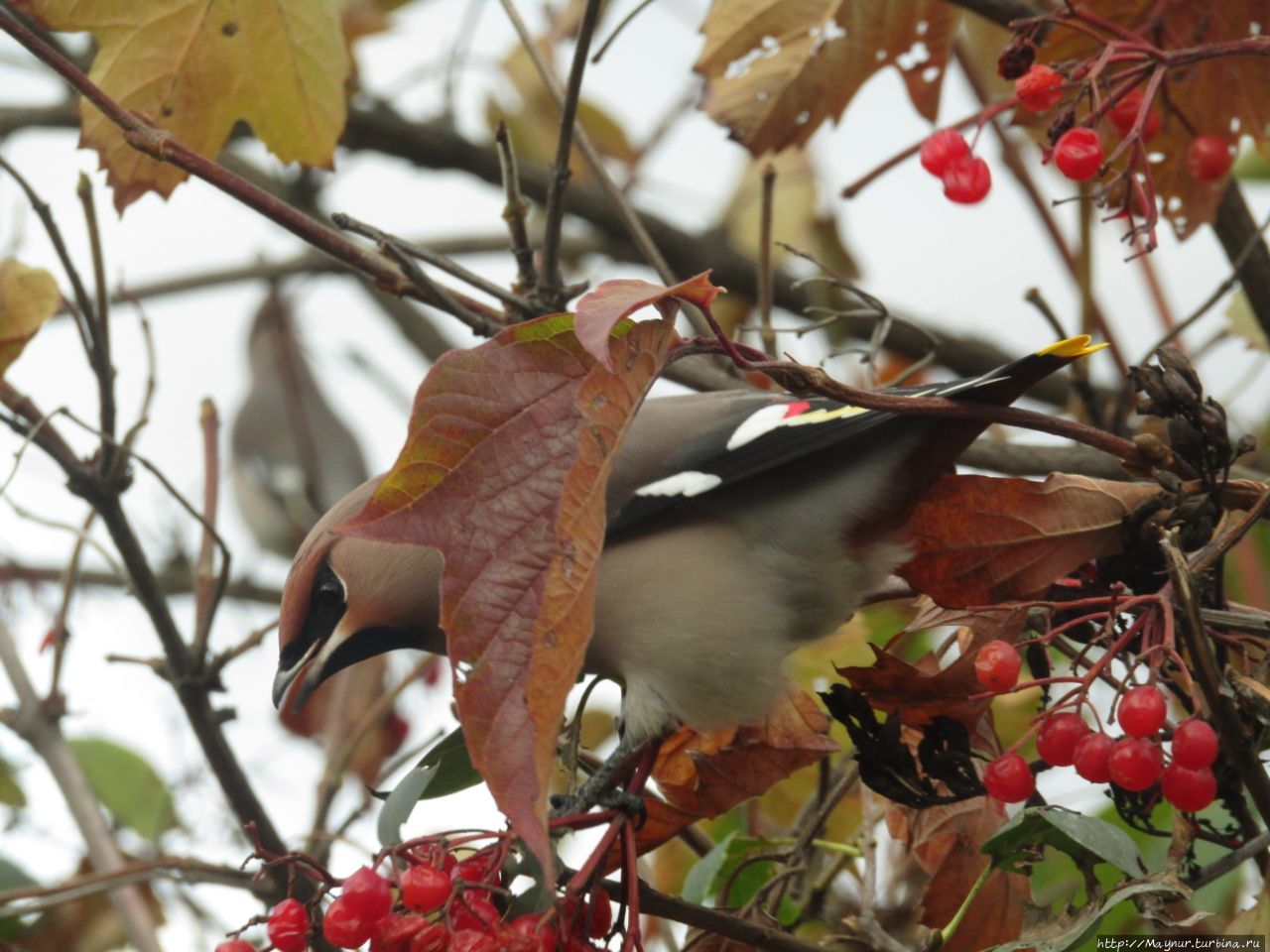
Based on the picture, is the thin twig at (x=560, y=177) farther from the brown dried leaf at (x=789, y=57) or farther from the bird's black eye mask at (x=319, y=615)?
the bird's black eye mask at (x=319, y=615)

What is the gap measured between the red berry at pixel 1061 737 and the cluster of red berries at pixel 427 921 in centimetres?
51

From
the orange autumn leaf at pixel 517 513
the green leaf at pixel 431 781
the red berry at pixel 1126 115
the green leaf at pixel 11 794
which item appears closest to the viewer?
the orange autumn leaf at pixel 517 513

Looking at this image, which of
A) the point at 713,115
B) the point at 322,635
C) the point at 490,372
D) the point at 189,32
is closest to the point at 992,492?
the point at 490,372

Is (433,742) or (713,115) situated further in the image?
(713,115)

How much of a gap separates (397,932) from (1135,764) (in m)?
0.78

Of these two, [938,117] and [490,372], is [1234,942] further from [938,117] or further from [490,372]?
[938,117]

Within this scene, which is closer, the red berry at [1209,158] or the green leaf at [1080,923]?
the green leaf at [1080,923]

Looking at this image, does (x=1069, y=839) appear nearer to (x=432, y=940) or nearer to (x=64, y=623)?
(x=432, y=940)

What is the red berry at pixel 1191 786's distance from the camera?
1.65m

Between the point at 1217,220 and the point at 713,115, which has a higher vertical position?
the point at 713,115

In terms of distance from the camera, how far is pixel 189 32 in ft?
Result: 8.23

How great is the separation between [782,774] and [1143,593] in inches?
23.8

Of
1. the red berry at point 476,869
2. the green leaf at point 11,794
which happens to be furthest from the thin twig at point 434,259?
the green leaf at point 11,794

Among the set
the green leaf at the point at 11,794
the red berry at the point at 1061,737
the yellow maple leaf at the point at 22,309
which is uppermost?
the yellow maple leaf at the point at 22,309
